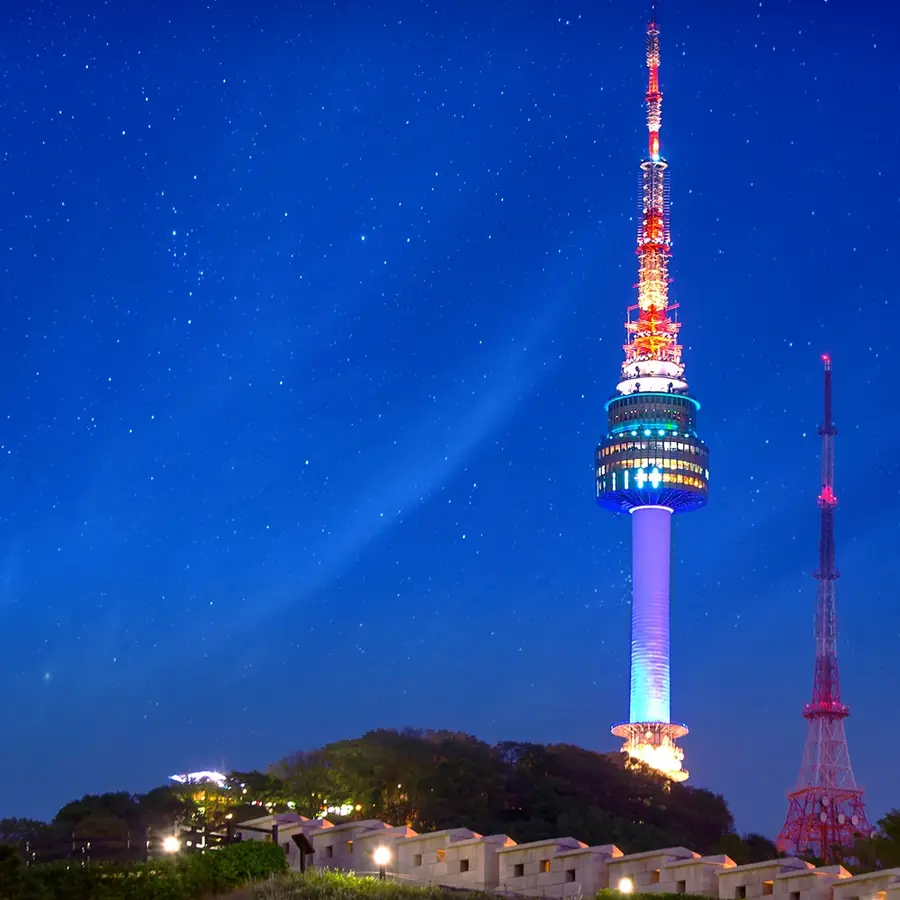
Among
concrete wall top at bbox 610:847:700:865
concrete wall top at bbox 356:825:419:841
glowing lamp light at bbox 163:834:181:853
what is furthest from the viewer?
concrete wall top at bbox 356:825:419:841

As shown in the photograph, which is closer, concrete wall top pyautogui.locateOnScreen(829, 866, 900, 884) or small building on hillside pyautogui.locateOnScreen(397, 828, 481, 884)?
concrete wall top pyautogui.locateOnScreen(829, 866, 900, 884)

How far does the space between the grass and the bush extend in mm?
820

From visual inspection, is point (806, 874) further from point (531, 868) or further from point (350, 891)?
point (350, 891)

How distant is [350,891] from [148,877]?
551 centimetres

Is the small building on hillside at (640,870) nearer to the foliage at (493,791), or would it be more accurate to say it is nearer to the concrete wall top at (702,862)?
the concrete wall top at (702,862)

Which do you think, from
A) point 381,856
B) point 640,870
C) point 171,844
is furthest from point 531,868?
point 171,844

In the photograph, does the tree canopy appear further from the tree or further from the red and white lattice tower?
the red and white lattice tower

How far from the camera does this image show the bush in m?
41.5

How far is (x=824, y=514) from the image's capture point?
628 feet

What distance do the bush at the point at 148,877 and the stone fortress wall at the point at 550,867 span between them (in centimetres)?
271

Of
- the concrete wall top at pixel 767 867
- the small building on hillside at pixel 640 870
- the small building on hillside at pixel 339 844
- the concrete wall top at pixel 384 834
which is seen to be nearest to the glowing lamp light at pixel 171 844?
the small building on hillside at pixel 339 844

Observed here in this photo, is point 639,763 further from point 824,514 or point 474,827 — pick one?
point 474,827

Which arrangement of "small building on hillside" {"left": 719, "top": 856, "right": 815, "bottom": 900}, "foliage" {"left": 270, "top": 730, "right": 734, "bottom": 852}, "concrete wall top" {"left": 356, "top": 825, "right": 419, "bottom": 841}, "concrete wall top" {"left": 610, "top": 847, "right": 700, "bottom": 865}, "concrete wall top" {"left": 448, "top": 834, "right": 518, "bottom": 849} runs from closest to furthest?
"small building on hillside" {"left": 719, "top": 856, "right": 815, "bottom": 900} < "concrete wall top" {"left": 610, "top": 847, "right": 700, "bottom": 865} < "concrete wall top" {"left": 448, "top": 834, "right": 518, "bottom": 849} < "concrete wall top" {"left": 356, "top": 825, "right": 419, "bottom": 841} < "foliage" {"left": 270, "top": 730, "right": 734, "bottom": 852}

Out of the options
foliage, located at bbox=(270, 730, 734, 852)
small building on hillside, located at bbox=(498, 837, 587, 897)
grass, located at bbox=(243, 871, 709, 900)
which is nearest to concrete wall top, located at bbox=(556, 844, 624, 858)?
small building on hillside, located at bbox=(498, 837, 587, 897)
